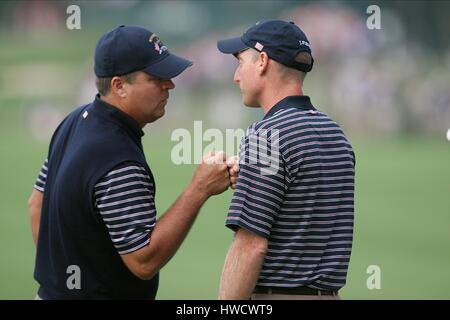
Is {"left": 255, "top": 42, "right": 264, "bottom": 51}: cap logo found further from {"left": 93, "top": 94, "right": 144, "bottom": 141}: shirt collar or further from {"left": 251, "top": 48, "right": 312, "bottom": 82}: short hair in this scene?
{"left": 93, "top": 94, "right": 144, "bottom": 141}: shirt collar

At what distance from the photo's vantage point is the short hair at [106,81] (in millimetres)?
3773

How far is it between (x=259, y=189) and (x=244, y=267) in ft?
1.00

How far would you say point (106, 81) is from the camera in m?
3.79

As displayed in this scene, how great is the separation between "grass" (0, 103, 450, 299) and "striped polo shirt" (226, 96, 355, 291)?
14.1 feet

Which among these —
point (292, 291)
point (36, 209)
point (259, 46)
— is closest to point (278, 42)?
point (259, 46)

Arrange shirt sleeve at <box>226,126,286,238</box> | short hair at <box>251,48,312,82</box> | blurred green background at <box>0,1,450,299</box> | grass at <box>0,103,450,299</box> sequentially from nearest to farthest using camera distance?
shirt sleeve at <box>226,126,286,238</box>
short hair at <box>251,48,312,82</box>
grass at <box>0,103,450,299</box>
blurred green background at <box>0,1,450,299</box>

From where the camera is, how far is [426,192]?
46.4ft

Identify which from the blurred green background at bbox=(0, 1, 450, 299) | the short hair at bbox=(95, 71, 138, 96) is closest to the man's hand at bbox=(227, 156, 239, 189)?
the short hair at bbox=(95, 71, 138, 96)

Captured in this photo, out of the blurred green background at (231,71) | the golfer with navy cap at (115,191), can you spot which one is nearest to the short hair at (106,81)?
the golfer with navy cap at (115,191)

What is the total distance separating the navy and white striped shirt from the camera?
3.47 m

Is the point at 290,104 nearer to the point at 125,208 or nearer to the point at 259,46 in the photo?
the point at 259,46

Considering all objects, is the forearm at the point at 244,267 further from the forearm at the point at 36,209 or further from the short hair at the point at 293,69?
the forearm at the point at 36,209
